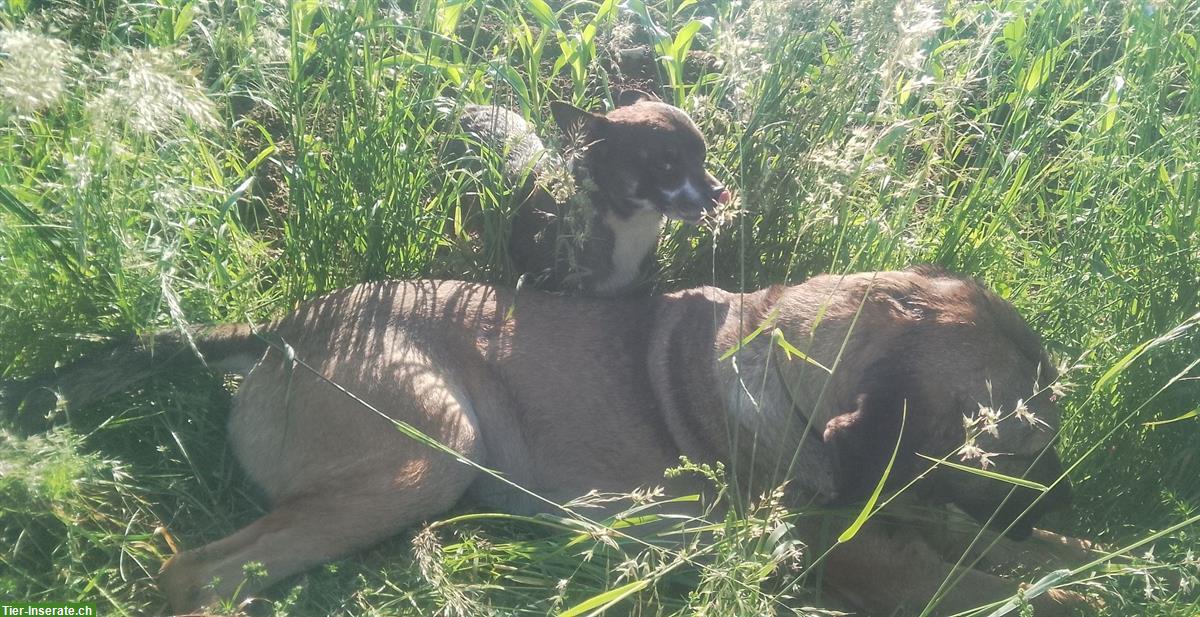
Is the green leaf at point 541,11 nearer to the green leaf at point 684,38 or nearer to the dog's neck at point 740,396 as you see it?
the green leaf at point 684,38

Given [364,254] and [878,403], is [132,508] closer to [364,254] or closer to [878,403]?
[364,254]

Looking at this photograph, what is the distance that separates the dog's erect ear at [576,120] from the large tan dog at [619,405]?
127cm

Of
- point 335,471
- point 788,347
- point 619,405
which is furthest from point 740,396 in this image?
point 335,471

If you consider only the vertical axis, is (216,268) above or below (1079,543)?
above

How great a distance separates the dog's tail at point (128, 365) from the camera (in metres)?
3.55

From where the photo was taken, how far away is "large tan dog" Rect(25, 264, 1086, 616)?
3273 mm

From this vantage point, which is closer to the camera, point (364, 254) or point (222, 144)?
point (364, 254)

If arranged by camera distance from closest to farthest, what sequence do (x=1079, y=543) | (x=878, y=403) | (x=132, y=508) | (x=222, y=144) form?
(x=878, y=403) → (x=132, y=508) → (x=1079, y=543) → (x=222, y=144)

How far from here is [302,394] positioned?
357 cm

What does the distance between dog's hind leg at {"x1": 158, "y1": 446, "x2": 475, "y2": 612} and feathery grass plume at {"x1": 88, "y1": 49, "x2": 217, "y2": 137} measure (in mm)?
1350

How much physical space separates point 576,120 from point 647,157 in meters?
0.41

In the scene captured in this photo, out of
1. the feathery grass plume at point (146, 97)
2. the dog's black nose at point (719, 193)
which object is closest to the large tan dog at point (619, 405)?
the dog's black nose at point (719, 193)

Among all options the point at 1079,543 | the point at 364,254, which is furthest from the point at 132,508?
the point at 1079,543

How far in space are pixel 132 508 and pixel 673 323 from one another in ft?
6.86
